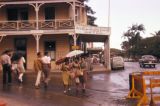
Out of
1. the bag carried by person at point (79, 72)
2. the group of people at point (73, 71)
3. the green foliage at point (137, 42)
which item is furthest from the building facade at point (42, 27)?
the green foliage at point (137, 42)

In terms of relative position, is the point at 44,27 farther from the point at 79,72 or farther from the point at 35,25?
the point at 79,72

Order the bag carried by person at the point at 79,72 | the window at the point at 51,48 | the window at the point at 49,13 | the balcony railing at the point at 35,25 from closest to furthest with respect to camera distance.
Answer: the bag carried by person at the point at 79,72 < the balcony railing at the point at 35,25 < the window at the point at 51,48 < the window at the point at 49,13

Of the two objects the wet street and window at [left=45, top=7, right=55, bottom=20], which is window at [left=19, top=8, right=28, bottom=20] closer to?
window at [left=45, top=7, right=55, bottom=20]

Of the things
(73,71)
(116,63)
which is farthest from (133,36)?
(73,71)

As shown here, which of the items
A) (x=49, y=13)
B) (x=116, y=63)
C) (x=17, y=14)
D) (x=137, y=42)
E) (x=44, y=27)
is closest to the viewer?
(x=44, y=27)

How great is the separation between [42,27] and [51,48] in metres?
2.50

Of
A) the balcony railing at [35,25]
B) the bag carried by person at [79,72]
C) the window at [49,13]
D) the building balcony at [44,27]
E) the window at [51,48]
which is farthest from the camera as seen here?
the window at [49,13]

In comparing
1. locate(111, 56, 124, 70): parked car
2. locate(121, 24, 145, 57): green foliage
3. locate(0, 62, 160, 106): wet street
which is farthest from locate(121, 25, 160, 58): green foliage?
locate(0, 62, 160, 106): wet street

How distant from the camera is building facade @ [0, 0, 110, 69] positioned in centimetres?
4225

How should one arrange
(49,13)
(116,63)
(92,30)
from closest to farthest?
(92,30)
(49,13)
(116,63)

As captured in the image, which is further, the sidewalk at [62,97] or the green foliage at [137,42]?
the green foliage at [137,42]

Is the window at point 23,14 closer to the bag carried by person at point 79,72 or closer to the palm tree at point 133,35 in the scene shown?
the bag carried by person at point 79,72

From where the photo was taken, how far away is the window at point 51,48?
144 ft

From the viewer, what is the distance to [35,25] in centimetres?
4306
